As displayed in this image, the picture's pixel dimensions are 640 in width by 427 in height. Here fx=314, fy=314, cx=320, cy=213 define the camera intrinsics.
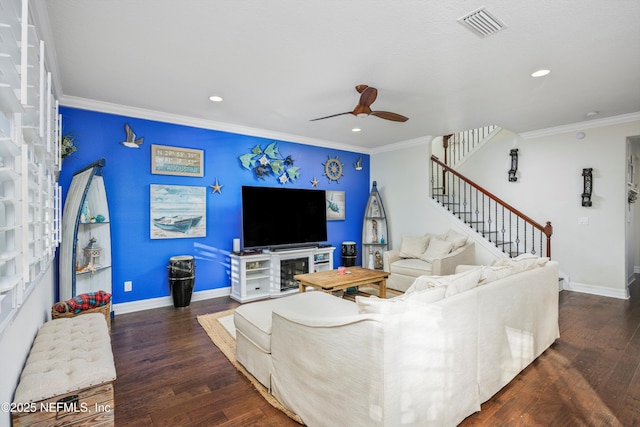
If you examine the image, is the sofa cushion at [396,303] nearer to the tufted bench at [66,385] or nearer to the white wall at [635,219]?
the tufted bench at [66,385]

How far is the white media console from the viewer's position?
4477 millimetres

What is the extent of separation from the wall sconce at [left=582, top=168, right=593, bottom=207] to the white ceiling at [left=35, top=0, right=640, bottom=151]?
95cm

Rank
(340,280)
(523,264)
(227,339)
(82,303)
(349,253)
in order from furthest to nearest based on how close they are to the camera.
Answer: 1. (349,253)
2. (340,280)
3. (227,339)
4. (82,303)
5. (523,264)

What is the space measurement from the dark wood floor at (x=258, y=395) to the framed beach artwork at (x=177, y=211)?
128cm

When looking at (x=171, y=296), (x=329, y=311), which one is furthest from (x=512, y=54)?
(x=171, y=296)

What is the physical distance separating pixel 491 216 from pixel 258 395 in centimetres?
544

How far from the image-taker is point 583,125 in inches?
186

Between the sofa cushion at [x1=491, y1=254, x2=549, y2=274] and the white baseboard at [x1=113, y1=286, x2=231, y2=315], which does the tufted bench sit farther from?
the sofa cushion at [x1=491, y1=254, x2=549, y2=274]

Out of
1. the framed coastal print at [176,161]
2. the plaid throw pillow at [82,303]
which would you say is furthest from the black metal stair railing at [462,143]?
the plaid throw pillow at [82,303]

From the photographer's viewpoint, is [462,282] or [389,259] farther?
[389,259]

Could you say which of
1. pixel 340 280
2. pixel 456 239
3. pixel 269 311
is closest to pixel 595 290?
pixel 456 239

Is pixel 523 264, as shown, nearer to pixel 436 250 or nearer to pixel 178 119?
pixel 436 250

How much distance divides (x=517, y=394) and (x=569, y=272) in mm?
3898

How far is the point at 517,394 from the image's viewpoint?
7.01 ft
